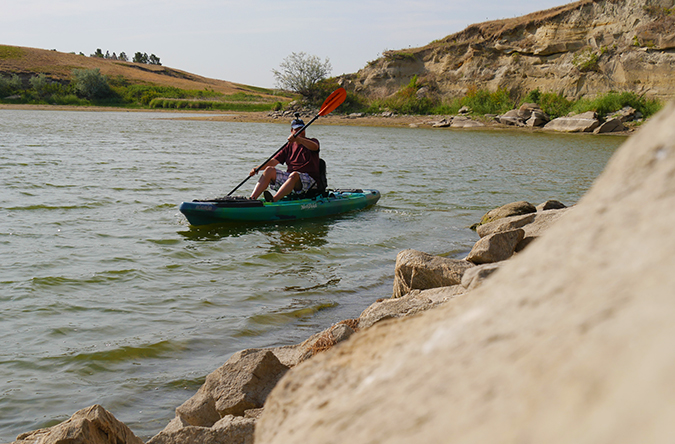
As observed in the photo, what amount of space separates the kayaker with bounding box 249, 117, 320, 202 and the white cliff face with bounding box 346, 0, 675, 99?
2659 centimetres

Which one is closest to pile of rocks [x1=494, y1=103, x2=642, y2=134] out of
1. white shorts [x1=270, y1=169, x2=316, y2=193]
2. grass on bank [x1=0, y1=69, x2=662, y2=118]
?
grass on bank [x1=0, y1=69, x2=662, y2=118]

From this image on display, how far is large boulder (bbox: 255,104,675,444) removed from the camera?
28.8 inches

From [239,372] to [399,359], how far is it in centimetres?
228

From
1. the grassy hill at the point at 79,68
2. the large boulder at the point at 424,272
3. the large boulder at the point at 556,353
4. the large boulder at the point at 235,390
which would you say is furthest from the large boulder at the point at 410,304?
the grassy hill at the point at 79,68

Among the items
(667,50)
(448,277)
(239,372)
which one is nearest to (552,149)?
(667,50)

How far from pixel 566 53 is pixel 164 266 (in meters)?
32.7

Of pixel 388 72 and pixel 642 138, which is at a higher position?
pixel 388 72

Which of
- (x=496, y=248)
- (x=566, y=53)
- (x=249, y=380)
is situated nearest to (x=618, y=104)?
(x=566, y=53)

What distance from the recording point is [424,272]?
15.7 feet

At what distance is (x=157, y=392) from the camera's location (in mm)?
3691

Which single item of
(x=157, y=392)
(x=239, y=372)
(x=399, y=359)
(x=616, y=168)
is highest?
(x=616, y=168)

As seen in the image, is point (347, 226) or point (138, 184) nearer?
point (347, 226)

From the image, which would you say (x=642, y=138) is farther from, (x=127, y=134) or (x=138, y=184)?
(x=127, y=134)

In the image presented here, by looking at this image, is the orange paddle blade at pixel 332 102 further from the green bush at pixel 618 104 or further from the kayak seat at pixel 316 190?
the green bush at pixel 618 104
